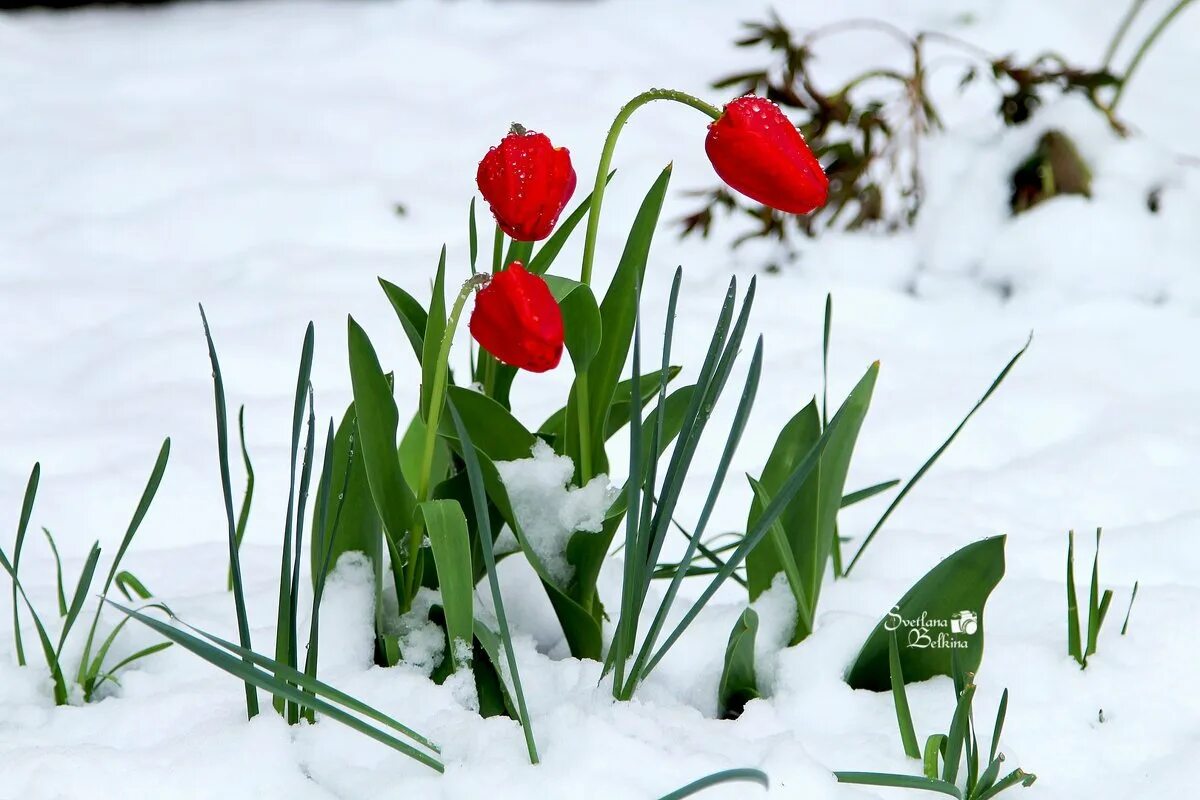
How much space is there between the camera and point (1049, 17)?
2721mm

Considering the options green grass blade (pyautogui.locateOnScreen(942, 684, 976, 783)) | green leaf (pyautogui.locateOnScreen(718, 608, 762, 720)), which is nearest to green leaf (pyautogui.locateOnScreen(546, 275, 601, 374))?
green leaf (pyautogui.locateOnScreen(718, 608, 762, 720))

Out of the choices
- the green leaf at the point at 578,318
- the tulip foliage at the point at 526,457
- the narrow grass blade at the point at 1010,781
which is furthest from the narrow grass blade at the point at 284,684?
the narrow grass blade at the point at 1010,781

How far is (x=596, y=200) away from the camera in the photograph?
760mm

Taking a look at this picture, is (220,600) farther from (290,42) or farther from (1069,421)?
(290,42)

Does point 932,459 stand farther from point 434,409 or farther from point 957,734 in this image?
point 434,409

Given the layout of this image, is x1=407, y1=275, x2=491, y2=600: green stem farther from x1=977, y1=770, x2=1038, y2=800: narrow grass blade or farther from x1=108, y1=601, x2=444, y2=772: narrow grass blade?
x1=977, y1=770, x2=1038, y2=800: narrow grass blade

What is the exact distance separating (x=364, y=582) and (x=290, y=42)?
2.29 m

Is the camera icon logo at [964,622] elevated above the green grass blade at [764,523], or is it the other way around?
the green grass blade at [764,523]

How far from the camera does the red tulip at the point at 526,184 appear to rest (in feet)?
2.23

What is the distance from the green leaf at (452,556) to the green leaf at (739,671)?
0.60ft

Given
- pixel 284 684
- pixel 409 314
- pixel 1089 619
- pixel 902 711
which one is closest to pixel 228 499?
pixel 284 684

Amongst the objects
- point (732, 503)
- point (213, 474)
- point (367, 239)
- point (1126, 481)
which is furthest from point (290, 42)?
point (1126, 481)

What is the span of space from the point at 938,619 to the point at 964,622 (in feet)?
0.06

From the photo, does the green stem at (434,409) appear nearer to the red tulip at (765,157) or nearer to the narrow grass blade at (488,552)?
the narrow grass blade at (488,552)
